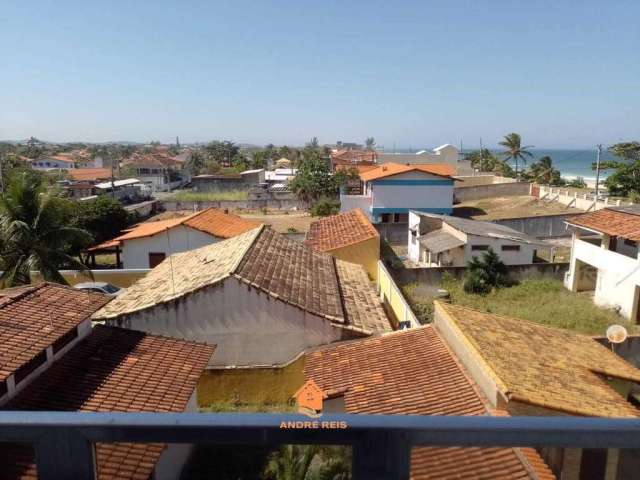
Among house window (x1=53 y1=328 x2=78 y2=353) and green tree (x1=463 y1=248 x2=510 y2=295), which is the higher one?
house window (x1=53 y1=328 x2=78 y2=353)

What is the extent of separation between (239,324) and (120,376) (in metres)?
3.40

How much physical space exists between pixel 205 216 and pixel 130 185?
1439 inches

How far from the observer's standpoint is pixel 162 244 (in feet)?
76.8

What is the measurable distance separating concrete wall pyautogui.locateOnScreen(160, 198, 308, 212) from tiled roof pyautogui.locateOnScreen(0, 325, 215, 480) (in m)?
37.9

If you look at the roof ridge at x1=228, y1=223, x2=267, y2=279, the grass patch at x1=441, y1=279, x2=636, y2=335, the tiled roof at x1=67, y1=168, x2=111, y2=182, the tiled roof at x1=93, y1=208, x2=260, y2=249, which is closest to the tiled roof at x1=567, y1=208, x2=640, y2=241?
the grass patch at x1=441, y1=279, x2=636, y2=335

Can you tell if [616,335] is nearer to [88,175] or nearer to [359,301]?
[359,301]

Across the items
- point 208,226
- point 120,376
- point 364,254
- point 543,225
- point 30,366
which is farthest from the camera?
point 543,225

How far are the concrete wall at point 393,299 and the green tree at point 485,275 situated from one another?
3.63 metres

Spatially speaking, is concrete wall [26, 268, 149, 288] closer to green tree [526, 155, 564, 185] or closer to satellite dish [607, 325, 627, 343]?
satellite dish [607, 325, 627, 343]

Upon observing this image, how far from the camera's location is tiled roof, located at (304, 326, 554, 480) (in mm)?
8258

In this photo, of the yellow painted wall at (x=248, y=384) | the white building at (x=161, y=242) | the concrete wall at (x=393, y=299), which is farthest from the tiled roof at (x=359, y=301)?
the white building at (x=161, y=242)

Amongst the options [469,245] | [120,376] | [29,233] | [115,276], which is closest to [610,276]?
[469,245]

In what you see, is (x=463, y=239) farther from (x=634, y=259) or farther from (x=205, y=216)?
(x=205, y=216)

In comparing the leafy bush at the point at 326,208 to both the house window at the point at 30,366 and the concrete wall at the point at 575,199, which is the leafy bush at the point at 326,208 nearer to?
the concrete wall at the point at 575,199
